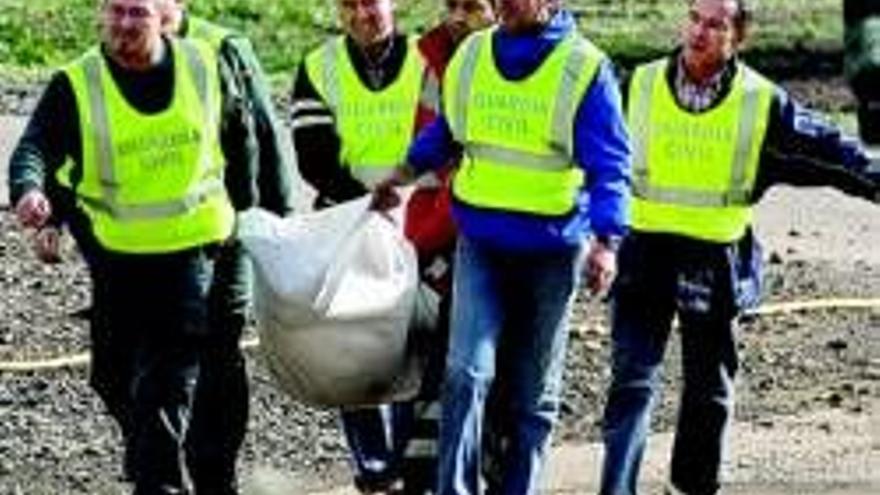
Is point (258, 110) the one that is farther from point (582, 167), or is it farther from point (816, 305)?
point (816, 305)

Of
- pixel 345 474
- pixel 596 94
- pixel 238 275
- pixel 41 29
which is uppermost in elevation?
pixel 596 94

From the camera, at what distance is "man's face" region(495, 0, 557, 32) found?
7625 mm

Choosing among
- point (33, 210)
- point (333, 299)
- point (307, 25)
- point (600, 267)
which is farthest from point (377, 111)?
point (307, 25)

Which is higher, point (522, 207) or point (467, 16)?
point (467, 16)

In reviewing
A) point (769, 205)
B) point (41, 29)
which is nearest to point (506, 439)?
point (769, 205)

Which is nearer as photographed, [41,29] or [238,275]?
[238,275]

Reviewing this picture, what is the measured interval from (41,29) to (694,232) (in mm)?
18322

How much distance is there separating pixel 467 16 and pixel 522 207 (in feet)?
2.91

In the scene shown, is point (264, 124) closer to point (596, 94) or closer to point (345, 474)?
point (596, 94)

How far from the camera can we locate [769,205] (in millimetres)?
16672

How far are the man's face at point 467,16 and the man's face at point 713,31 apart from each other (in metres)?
0.64

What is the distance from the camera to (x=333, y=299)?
8.01 meters

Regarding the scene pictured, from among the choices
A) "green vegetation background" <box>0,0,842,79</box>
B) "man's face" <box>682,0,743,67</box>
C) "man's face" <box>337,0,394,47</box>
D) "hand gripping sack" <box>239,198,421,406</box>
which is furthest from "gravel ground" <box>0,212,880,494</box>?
"green vegetation background" <box>0,0,842,79</box>

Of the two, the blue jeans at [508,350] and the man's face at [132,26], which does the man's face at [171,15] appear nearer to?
the man's face at [132,26]
